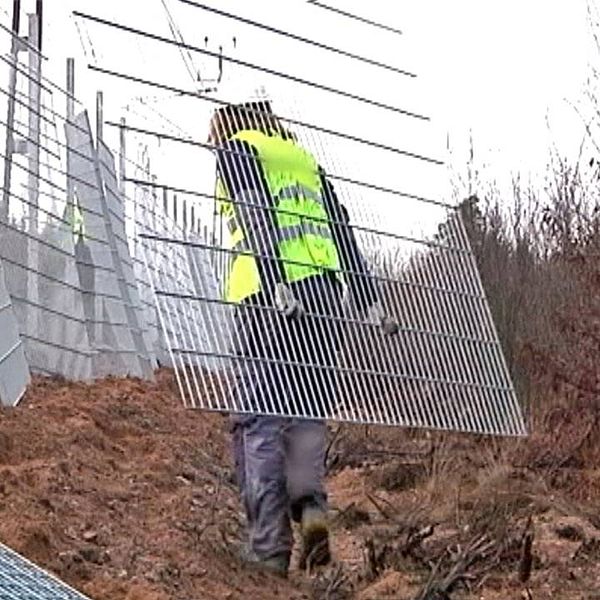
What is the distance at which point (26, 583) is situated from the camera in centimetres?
384

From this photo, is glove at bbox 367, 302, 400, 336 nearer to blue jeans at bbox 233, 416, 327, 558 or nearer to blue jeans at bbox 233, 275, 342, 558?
blue jeans at bbox 233, 275, 342, 558

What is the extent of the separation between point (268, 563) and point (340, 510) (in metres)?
1.43

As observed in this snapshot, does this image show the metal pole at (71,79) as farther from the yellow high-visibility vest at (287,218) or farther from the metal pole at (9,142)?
the yellow high-visibility vest at (287,218)

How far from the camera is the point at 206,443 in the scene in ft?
32.2

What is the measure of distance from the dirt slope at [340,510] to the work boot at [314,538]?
96 millimetres

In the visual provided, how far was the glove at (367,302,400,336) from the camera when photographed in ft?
18.8

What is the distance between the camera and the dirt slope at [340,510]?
198 inches

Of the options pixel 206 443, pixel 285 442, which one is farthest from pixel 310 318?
pixel 206 443

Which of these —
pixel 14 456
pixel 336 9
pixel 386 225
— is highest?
pixel 336 9

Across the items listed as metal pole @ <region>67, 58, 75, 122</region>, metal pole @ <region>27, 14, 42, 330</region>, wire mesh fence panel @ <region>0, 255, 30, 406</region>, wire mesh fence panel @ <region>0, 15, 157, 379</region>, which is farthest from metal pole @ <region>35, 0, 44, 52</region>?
wire mesh fence panel @ <region>0, 255, 30, 406</region>

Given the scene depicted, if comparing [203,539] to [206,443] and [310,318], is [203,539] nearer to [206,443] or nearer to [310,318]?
[310,318]

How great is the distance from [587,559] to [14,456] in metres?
2.20

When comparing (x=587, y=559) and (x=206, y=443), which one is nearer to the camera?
(x=587, y=559)

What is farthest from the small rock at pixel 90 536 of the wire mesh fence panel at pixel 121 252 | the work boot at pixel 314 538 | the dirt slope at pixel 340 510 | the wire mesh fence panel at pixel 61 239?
the wire mesh fence panel at pixel 121 252
